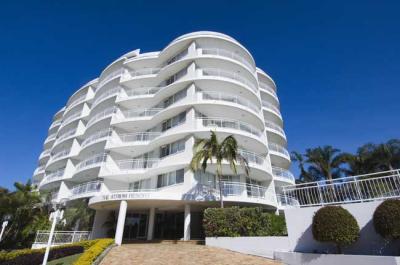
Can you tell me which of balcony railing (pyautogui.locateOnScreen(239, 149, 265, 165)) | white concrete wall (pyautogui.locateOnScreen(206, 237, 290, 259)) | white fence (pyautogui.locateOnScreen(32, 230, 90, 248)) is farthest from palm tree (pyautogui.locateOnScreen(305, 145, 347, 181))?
white fence (pyautogui.locateOnScreen(32, 230, 90, 248))

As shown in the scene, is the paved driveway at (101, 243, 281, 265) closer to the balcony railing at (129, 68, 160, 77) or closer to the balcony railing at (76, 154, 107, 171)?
the balcony railing at (76, 154, 107, 171)

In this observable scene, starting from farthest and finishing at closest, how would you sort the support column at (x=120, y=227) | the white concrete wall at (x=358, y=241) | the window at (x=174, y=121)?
the window at (x=174, y=121) < the support column at (x=120, y=227) < the white concrete wall at (x=358, y=241)

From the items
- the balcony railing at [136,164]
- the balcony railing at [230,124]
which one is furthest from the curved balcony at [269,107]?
the balcony railing at [136,164]

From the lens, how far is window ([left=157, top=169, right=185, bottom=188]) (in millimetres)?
24058

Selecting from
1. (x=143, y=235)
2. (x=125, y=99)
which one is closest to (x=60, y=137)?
(x=125, y=99)

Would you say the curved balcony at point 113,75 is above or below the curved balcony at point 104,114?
above

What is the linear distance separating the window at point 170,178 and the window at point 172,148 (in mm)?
2520

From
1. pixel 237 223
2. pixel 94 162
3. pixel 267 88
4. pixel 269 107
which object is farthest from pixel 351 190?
pixel 267 88

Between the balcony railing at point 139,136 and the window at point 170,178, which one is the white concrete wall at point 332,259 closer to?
the window at point 170,178

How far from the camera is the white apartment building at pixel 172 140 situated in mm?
23391

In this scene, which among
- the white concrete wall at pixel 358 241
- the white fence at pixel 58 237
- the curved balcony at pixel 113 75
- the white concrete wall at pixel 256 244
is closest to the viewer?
the white concrete wall at pixel 358 241

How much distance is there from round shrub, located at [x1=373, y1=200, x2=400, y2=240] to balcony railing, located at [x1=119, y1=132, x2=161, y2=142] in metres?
23.2

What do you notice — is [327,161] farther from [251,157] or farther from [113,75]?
[113,75]

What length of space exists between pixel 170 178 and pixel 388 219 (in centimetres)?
1892
